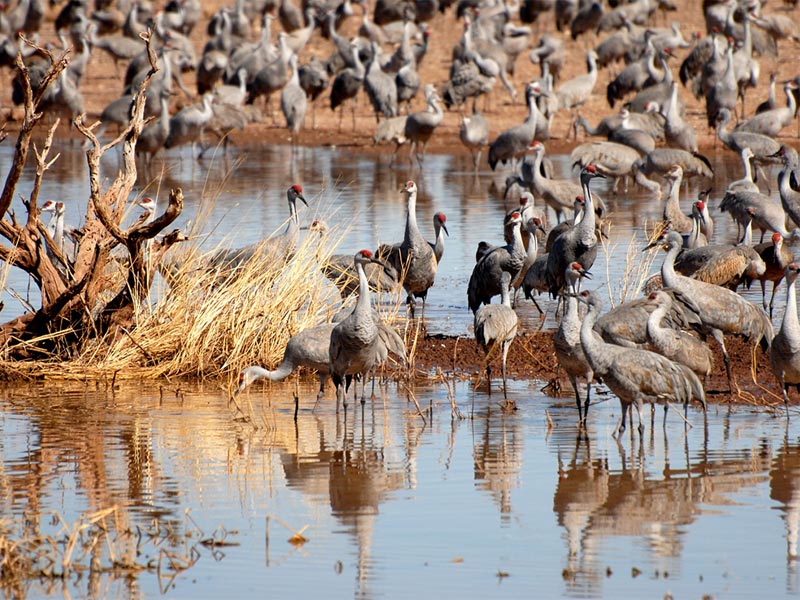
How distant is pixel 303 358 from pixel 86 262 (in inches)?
69.7

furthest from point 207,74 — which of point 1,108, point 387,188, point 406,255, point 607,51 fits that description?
point 406,255

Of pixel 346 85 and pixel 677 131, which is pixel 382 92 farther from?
pixel 677 131

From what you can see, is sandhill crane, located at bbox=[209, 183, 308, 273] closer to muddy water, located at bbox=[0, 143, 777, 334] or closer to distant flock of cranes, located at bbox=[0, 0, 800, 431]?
distant flock of cranes, located at bbox=[0, 0, 800, 431]

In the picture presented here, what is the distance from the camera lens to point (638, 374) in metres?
7.46

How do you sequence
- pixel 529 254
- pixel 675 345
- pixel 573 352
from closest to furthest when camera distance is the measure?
pixel 573 352 → pixel 675 345 → pixel 529 254

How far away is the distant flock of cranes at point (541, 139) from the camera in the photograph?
8344 millimetres

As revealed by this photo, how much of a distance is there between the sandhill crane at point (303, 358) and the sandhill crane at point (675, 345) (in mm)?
1953

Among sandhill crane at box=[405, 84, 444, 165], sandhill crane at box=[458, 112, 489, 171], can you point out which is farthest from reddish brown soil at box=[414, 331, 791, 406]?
sandhill crane at box=[405, 84, 444, 165]

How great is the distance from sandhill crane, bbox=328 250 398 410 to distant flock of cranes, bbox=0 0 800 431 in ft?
0.04

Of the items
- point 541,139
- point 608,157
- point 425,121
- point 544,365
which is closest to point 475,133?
point 425,121

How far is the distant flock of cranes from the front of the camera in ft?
27.4

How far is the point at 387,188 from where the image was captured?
18.9m

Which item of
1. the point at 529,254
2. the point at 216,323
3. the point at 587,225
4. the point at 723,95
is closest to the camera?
the point at 216,323

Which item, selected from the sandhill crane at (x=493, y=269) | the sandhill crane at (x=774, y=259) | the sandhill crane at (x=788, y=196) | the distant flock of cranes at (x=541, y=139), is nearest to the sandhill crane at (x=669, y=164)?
the distant flock of cranes at (x=541, y=139)
